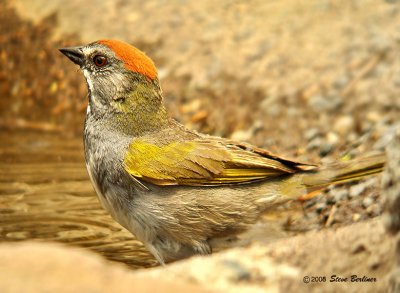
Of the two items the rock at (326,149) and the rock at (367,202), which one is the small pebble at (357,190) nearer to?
the rock at (367,202)

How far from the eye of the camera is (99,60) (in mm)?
6422

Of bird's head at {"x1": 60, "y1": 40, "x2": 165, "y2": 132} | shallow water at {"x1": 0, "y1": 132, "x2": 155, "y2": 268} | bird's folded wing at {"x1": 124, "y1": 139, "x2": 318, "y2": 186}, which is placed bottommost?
shallow water at {"x1": 0, "y1": 132, "x2": 155, "y2": 268}

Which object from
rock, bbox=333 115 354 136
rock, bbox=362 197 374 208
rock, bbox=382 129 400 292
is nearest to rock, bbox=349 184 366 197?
rock, bbox=362 197 374 208

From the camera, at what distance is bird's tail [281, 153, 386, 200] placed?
5719 millimetres

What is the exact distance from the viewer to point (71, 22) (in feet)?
35.7

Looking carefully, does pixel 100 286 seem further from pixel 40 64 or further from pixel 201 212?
pixel 40 64

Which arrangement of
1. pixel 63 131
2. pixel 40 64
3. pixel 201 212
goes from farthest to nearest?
pixel 40 64
pixel 63 131
pixel 201 212

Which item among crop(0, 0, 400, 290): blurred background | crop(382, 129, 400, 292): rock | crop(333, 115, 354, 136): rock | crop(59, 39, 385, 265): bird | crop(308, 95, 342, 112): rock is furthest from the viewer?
crop(308, 95, 342, 112): rock

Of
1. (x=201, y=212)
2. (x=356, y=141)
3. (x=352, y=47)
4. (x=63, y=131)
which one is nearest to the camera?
(x=201, y=212)

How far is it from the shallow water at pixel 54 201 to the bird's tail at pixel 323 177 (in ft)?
3.92

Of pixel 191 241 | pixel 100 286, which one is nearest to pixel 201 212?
pixel 191 241

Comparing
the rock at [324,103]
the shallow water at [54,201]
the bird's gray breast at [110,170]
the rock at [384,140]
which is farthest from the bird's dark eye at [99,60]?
the rock at [324,103]

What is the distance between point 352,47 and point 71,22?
3568mm

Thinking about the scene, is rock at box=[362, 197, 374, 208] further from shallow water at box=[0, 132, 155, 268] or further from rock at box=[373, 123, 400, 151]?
shallow water at box=[0, 132, 155, 268]
